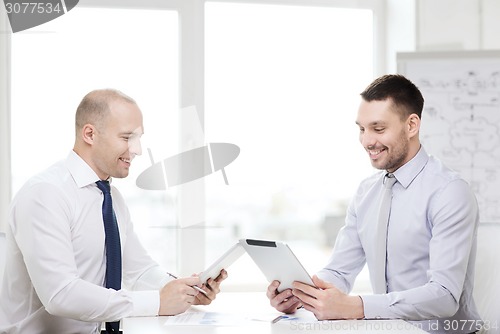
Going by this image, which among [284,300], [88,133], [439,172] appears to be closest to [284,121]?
[439,172]

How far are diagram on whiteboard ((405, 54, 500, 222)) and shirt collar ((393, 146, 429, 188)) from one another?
157cm

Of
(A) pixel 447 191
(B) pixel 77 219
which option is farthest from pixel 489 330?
(B) pixel 77 219

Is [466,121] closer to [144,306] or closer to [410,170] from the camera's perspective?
[410,170]

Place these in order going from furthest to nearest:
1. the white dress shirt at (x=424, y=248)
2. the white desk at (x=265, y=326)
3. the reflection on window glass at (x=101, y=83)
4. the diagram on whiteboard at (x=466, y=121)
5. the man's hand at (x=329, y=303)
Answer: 1. the diagram on whiteboard at (x=466, y=121)
2. the reflection on window glass at (x=101, y=83)
3. the white dress shirt at (x=424, y=248)
4. the man's hand at (x=329, y=303)
5. the white desk at (x=265, y=326)

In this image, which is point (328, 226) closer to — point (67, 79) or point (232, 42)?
point (232, 42)

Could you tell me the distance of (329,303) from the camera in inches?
83.0

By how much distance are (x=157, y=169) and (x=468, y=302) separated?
214 cm

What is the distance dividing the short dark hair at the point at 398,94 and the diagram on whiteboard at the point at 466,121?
155 centimetres

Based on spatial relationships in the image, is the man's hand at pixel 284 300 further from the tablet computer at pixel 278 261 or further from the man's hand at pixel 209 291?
the man's hand at pixel 209 291

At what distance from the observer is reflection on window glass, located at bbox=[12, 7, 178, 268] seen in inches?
153

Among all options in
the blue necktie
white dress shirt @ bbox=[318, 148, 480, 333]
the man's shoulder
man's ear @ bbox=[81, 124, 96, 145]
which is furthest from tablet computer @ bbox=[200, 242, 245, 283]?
the man's shoulder

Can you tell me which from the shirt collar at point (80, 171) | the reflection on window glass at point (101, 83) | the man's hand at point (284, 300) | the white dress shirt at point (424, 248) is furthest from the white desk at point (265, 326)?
the reflection on window glass at point (101, 83)

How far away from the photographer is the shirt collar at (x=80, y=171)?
2.40 metres

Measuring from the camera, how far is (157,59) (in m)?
3.97
